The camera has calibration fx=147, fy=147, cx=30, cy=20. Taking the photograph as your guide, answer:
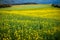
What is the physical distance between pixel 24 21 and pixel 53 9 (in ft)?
3.01

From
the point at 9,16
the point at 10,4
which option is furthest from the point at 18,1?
the point at 9,16

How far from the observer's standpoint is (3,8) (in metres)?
3.48

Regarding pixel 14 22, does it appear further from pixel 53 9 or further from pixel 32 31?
pixel 53 9

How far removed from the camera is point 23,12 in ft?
11.8

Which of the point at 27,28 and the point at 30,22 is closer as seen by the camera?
the point at 27,28

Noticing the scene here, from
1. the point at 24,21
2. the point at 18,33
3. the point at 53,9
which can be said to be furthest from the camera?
the point at 53,9

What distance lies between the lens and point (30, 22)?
3.50 metres

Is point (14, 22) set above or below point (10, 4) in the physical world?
below

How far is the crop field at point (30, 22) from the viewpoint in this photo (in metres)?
3.25

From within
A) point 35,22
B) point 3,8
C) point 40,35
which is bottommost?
point 40,35

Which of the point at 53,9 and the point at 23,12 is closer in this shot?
the point at 23,12

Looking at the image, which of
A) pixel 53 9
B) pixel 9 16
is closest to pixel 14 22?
pixel 9 16

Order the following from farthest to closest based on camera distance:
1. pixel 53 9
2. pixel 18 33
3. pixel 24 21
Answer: pixel 53 9
pixel 24 21
pixel 18 33

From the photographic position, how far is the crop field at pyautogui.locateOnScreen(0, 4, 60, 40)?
325 centimetres
